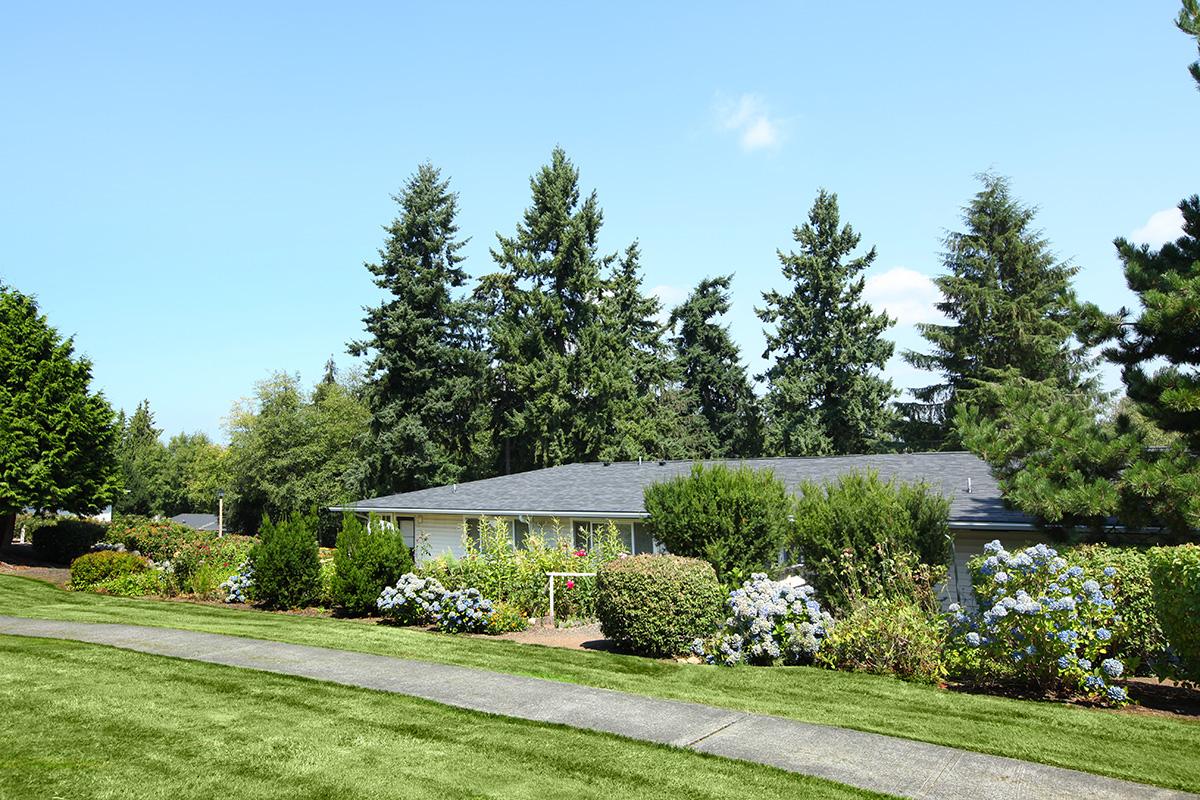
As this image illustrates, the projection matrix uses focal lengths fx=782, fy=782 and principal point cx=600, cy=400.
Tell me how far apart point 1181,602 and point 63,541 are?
3321 cm

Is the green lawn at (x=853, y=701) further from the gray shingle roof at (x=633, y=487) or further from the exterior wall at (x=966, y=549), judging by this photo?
the exterior wall at (x=966, y=549)

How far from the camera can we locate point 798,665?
11023 mm

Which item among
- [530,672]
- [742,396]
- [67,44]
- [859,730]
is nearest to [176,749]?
[530,672]

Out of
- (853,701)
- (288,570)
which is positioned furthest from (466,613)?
(853,701)

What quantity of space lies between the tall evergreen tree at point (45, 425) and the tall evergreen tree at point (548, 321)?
57.9ft

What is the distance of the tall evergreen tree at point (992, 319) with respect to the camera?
113 feet

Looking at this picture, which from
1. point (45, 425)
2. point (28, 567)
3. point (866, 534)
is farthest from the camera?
point (45, 425)

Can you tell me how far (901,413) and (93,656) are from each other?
36202mm

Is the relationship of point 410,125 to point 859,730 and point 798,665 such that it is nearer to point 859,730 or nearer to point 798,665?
point 798,665

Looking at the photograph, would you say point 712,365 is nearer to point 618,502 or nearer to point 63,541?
point 618,502

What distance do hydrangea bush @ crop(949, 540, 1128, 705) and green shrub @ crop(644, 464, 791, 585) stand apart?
172 inches

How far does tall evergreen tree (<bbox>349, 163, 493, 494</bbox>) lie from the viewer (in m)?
41.1

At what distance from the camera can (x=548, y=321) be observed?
4044cm

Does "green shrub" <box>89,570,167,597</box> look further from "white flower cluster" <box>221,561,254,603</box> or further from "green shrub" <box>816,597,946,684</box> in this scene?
"green shrub" <box>816,597,946,684</box>
